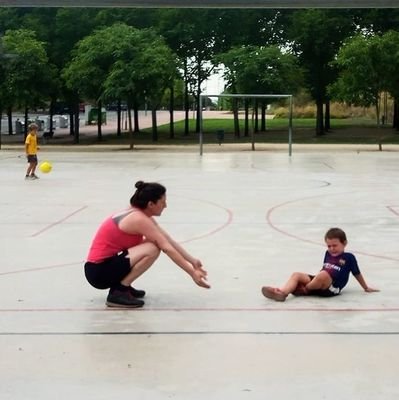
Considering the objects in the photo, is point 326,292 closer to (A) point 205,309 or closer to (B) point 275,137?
(A) point 205,309

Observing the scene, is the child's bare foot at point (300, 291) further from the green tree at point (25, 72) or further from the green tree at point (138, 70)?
the green tree at point (25, 72)

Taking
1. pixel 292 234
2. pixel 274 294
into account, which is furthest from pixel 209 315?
pixel 292 234

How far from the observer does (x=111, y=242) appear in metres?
6.64

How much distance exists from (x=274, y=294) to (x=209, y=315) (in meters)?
0.77

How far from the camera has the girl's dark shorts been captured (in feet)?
21.8

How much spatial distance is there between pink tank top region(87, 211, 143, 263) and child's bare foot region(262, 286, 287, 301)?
1248mm

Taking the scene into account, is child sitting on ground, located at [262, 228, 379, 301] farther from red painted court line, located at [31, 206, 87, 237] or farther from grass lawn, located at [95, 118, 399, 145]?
grass lawn, located at [95, 118, 399, 145]

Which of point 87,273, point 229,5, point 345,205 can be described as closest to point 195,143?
point 345,205

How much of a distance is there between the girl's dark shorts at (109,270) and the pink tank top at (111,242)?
4 centimetres

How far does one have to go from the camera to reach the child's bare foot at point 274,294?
6930mm

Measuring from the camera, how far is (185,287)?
299 inches

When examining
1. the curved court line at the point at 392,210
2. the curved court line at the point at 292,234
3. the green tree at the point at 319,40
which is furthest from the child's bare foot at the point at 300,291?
the green tree at the point at 319,40

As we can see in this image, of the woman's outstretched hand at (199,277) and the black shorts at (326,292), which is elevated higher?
the woman's outstretched hand at (199,277)

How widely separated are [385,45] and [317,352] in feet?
107
